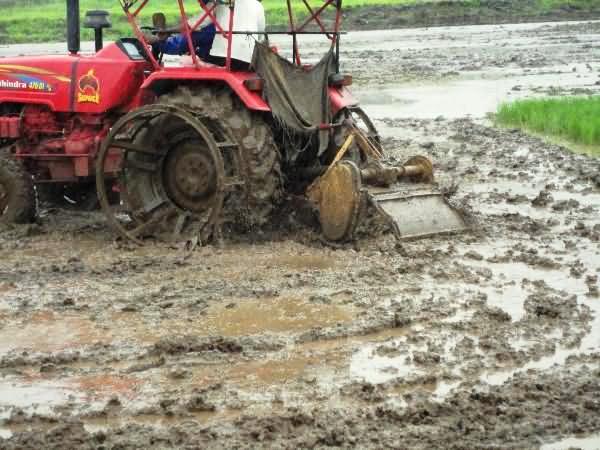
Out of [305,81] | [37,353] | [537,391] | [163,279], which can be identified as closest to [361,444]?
[537,391]

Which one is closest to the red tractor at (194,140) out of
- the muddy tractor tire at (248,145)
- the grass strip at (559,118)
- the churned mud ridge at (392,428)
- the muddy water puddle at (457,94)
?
the muddy tractor tire at (248,145)

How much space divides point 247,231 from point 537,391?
11.5 feet

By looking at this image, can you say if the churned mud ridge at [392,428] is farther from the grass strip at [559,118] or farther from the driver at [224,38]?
the grass strip at [559,118]

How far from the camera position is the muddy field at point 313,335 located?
4941mm

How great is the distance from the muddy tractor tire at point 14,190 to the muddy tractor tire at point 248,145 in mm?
1610

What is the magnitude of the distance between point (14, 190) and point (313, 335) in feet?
12.5

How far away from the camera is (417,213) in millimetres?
8430

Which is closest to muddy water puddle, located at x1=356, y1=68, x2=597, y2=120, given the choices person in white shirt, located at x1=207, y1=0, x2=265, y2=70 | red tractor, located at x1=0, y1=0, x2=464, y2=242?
red tractor, located at x1=0, y1=0, x2=464, y2=242

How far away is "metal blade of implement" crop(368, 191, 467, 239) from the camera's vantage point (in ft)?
27.1

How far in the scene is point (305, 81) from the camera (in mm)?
8508

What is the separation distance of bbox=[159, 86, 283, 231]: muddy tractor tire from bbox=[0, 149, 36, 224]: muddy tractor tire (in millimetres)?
1610

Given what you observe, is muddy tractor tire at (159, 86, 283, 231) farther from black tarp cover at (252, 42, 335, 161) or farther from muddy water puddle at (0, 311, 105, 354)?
muddy water puddle at (0, 311, 105, 354)

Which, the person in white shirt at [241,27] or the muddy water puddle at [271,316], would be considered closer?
the muddy water puddle at [271,316]

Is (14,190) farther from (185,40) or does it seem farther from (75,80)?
(185,40)
